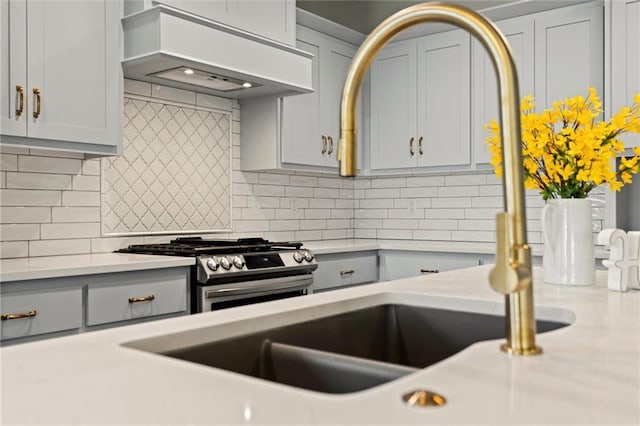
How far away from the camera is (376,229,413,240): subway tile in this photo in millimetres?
4879

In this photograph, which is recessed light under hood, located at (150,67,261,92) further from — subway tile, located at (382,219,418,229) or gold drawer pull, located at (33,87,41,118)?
subway tile, located at (382,219,418,229)

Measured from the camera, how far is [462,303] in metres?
1.50

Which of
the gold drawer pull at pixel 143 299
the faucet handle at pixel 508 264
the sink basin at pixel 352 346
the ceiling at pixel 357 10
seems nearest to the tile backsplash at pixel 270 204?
the gold drawer pull at pixel 143 299

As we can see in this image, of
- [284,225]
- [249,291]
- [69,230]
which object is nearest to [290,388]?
[249,291]

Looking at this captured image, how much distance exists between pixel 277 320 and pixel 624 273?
3.12ft

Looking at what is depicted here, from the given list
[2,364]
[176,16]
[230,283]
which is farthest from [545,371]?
[176,16]

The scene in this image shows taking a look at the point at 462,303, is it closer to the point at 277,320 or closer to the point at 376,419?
the point at 277,320

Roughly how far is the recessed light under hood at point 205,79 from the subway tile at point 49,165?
24.8 inches

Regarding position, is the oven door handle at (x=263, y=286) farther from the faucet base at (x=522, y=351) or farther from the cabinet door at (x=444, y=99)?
the faucet base at (x=522, y=351)

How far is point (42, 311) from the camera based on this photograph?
236 cm

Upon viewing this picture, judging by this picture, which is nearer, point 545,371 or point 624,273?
point 545,371

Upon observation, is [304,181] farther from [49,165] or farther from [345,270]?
[49,165]

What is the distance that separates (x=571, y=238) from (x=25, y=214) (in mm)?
2448

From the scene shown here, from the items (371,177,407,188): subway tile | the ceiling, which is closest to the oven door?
(371,177,407,188): subway tile
